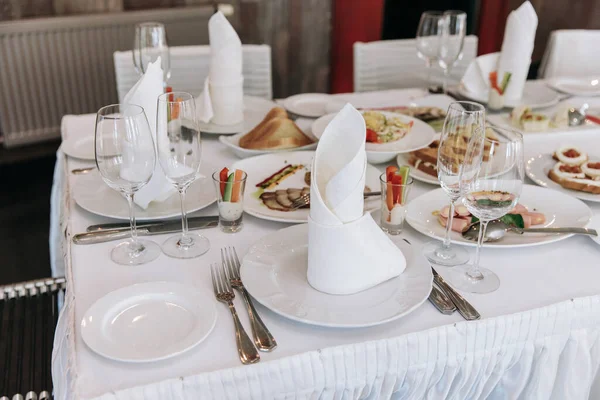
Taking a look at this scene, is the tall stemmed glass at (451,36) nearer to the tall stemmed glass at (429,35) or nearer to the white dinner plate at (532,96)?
the tall stemmed glass at (429,35)

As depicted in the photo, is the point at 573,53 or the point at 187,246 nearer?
the point at 187,246

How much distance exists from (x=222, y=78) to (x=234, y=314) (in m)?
0.90

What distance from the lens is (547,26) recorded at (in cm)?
405

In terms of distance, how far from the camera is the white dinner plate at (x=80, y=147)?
1.45 metres

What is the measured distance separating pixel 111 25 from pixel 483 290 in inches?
107

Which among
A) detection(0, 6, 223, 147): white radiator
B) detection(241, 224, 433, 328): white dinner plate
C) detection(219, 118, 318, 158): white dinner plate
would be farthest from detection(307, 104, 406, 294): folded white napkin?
detection(0, 6, 223, 147): white radiator

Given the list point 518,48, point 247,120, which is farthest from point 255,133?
point 518,48

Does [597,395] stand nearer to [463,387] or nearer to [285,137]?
[463,387]

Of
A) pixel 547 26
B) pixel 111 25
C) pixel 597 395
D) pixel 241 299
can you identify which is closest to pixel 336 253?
pixel 241 299

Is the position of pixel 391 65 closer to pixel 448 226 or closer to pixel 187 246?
pixel 448 226

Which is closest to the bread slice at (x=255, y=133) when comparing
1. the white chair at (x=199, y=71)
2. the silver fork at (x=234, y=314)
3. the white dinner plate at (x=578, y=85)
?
the silver fork at (x=234, y=314)

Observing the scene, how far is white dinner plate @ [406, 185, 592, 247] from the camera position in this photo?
110cm

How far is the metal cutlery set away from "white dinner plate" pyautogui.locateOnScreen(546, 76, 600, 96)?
1471 mm

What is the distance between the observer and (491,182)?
98 centimetres
